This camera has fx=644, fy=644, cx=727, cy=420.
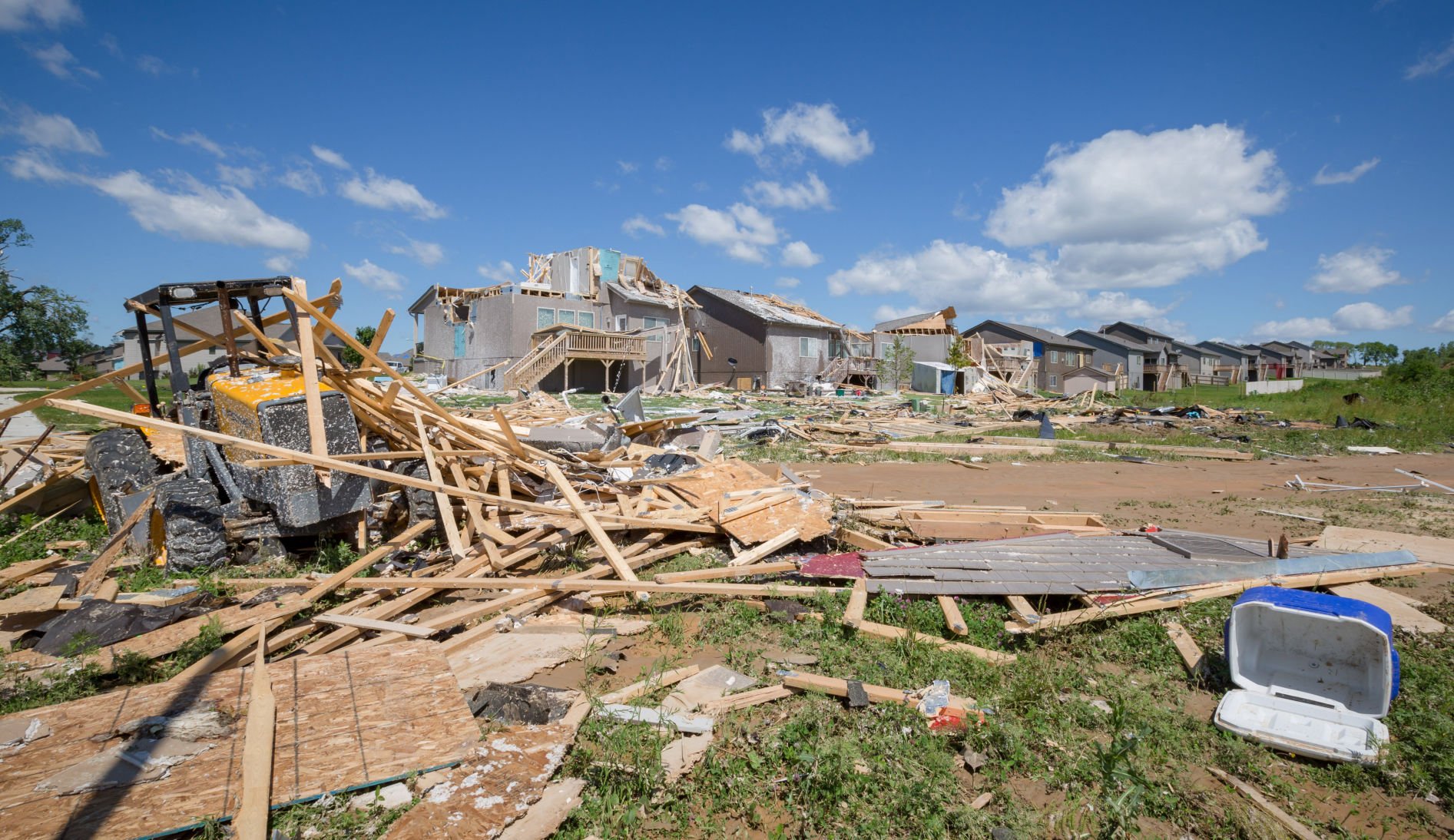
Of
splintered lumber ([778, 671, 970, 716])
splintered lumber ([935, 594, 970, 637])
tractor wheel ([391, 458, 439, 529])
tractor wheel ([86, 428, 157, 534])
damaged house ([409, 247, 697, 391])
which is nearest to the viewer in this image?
splintered lumber ([778, 671, 970, 716])

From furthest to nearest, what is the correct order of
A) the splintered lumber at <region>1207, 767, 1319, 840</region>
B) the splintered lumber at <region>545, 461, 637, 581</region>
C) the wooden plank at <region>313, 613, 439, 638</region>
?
the splintered lumber at <region>545, 461, 637, 581</region> → the wooden plank at <region>313, 613, 439, 638</region> → the splintered lumber at <region>1207, 767, 1319, 840</region>

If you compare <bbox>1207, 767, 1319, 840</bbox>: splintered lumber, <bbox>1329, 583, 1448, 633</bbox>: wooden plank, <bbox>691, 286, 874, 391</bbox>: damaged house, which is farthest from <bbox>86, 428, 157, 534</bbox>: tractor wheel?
<bbox>691, 286, 874, 391</bbox>: damaged house

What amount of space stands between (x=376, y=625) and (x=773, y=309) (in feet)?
120

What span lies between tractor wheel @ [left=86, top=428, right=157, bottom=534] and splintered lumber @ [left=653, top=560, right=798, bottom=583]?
5666mm

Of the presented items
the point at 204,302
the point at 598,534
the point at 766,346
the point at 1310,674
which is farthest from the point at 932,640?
the point at 766,346

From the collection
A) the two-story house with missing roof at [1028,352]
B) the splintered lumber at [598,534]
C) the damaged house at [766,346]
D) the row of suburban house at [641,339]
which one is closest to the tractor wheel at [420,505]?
the splintered lumber at [598,534]

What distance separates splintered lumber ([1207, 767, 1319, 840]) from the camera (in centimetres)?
302

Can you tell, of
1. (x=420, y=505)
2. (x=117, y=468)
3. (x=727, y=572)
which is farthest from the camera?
(x=420, y=505)

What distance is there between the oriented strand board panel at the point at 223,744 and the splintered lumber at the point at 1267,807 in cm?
399

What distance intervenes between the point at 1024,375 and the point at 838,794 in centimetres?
4550

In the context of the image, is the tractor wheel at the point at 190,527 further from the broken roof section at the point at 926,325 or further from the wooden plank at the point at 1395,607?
the broken roof section at the point at 926,325

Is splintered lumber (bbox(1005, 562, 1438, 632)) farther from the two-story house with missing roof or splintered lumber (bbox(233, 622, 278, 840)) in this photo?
the two-story house with missing roof

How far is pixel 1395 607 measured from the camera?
5.44 meters

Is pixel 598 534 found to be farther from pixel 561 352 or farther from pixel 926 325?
pixel 926 325
